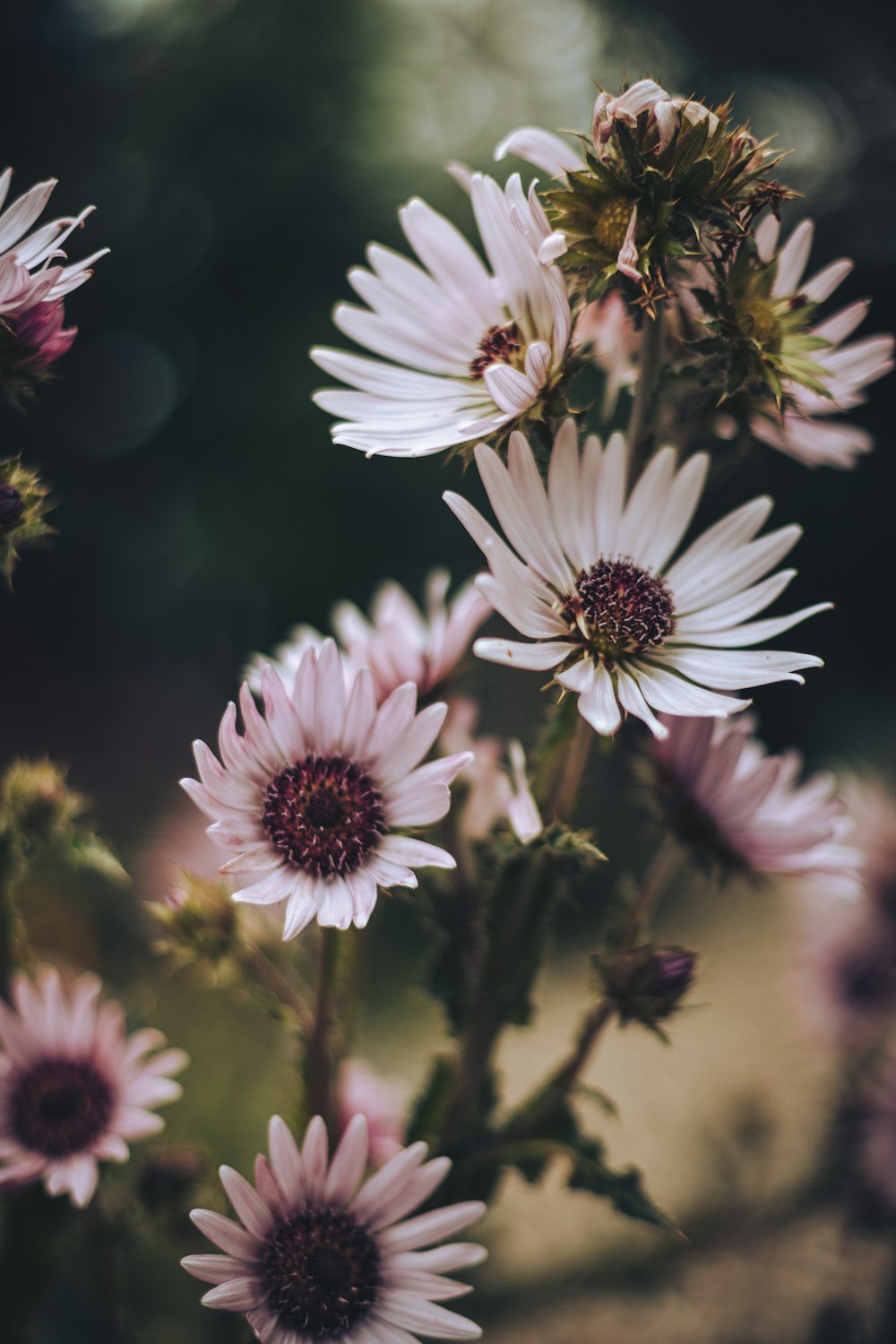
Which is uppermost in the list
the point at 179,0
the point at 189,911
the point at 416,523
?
the point at 179,0

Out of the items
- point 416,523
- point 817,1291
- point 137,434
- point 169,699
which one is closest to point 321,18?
point 137,434

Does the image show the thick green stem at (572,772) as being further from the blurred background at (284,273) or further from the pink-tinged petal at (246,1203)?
the blurred background at (284,273)

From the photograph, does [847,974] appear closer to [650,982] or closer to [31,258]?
[650,982]

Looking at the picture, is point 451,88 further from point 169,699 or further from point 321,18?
point 169,699

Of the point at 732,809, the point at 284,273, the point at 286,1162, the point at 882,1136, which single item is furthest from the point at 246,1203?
the point at 284,273

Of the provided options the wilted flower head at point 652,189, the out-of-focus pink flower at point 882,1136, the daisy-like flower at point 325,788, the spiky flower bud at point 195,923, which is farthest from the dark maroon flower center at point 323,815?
the out-of-focus pink flower at point 882,1136

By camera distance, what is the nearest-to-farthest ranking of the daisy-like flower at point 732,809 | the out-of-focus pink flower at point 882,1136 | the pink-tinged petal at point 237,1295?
the pink-tinged petal at point 237,1295
the daisy-like flower at point 732,809
the out-of-focus pink flower at point 882,1136
